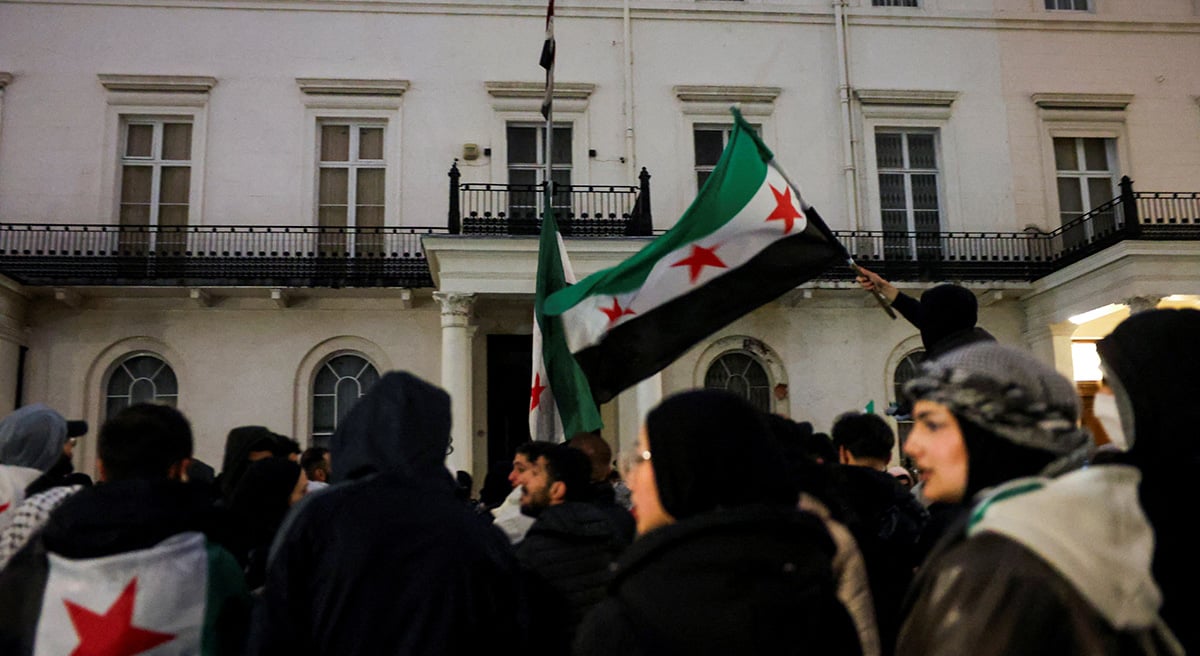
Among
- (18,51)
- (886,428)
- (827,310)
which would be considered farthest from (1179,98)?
(18,51)

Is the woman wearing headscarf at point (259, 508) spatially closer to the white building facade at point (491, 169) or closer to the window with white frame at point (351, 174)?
the white building facade at point (491, 169)

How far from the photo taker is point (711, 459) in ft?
6.21

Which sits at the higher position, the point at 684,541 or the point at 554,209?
the point at 554,209

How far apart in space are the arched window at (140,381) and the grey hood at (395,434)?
45.4 feet

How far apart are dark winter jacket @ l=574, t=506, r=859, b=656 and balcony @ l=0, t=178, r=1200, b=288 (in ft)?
39.8

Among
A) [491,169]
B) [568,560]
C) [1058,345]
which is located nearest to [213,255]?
[491,169]

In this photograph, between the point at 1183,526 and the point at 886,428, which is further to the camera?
the point at 886,428

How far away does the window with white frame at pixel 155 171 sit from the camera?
15680 mm

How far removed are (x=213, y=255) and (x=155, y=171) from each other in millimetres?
2272

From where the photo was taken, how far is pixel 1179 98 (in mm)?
17156

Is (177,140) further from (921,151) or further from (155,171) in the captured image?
(921,151)

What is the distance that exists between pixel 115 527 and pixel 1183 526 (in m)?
2.73

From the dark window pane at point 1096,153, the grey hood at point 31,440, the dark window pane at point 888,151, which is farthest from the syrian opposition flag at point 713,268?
the dark window pane at point 1096,153

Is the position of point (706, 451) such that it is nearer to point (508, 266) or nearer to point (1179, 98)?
point (508, 266)
